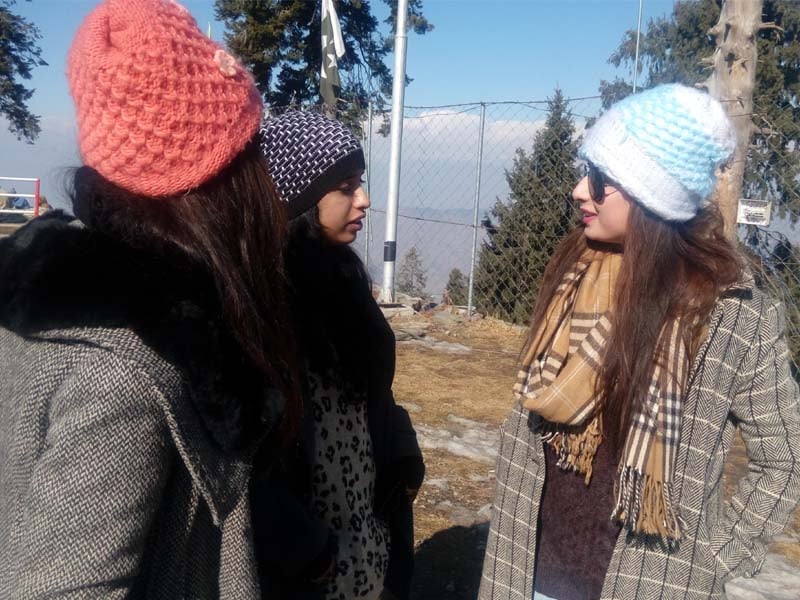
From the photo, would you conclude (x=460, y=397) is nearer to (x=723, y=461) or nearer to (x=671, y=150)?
(x=723, y=461)

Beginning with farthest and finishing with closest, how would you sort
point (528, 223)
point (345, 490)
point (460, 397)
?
point (528, 223)
point (460, 397)
point (345, 490)

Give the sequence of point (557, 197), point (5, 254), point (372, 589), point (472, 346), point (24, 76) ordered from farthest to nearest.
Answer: point (24, 76) < point (557, 197) < point (472, 346) < point (372, 589) < point (5, 254)

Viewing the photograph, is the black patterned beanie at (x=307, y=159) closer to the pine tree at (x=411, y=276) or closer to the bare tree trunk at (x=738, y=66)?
the bare tree trunk at (x=738, y=66)

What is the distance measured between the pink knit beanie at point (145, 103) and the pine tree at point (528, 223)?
6.34 meters

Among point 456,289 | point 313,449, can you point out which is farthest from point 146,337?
point 456,289

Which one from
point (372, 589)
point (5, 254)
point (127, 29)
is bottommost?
point (372, 589)

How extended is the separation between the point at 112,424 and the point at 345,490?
0.69 metres

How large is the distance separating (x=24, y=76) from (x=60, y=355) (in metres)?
26.1

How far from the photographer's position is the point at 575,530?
1772 mm

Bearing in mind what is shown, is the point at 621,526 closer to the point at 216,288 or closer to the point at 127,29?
the point at 216,288

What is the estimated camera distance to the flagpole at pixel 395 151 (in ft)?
25.9

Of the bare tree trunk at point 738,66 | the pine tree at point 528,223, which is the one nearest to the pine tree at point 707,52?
the pine tree at point 528,223

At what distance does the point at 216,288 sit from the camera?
1105mm

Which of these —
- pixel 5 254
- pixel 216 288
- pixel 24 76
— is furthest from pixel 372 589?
pixel 24 76
